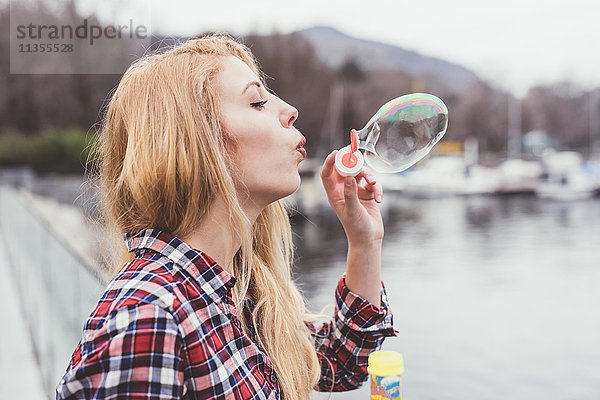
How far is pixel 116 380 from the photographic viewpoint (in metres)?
0.97

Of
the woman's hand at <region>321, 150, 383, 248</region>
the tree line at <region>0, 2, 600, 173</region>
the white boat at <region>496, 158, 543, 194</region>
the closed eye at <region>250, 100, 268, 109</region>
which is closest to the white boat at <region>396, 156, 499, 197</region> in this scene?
the white boat at <region>496, 158, 543, 194</region>

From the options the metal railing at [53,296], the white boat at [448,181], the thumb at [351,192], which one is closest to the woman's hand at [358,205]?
the thumb at [351,192]

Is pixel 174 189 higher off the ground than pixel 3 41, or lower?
lower

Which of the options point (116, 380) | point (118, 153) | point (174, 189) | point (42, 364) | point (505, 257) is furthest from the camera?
point (505, 257)

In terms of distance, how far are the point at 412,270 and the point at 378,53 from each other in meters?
68.9

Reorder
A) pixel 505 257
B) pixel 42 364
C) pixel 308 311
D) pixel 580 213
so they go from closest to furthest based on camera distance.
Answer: pixel 308 311
pixel 42 364
pixel 505 257
pixel 580 213

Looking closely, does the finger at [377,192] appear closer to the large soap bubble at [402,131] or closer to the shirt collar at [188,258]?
the large soap bubble at [402,131]

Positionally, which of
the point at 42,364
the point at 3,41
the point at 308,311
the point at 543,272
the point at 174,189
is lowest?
the point at 543,272

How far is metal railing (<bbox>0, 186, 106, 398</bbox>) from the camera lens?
9.34 ft

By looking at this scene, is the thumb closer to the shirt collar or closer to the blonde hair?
the blonde hair

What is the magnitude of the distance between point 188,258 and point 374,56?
80.0 meters

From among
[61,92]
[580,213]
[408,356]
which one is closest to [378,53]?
[61,92]

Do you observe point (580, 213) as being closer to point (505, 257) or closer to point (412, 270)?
point (505, 257)

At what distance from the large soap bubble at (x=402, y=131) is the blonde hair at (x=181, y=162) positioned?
1.92ft
